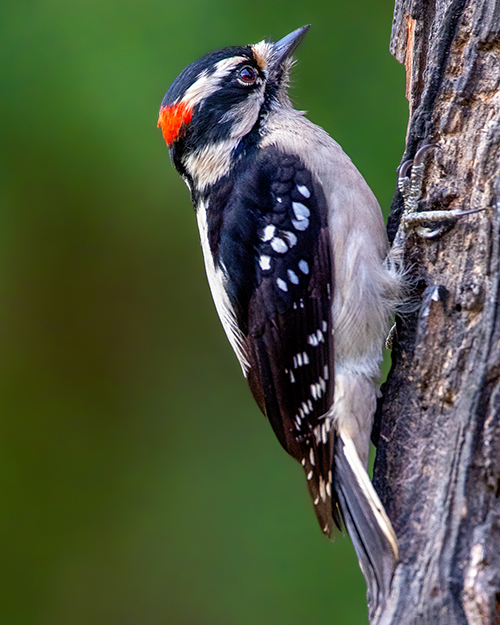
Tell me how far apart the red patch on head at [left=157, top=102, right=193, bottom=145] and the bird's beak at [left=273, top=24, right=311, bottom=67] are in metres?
0.43

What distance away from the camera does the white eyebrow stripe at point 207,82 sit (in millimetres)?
2123

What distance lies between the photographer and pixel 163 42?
2.99 metres

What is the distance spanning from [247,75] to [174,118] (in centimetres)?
32

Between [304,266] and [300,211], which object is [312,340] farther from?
[300,211]

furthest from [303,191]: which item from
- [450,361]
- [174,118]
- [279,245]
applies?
[450,361]

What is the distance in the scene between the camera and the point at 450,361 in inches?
61.6

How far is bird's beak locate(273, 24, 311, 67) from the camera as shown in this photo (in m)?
2.32

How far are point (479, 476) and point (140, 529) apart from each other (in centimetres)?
256

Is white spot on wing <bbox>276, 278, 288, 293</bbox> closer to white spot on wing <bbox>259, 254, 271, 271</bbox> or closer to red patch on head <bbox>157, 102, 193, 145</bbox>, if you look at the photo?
white spot on wing <bbox>259, 254, 271, 271</bbox>

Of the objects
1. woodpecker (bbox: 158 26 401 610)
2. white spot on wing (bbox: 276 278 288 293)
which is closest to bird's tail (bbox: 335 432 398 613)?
woodpecker (bbox: 158 26 401 610)

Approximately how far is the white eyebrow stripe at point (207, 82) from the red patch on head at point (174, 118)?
0.09 ft

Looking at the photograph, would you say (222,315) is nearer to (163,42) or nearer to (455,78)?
(455,78)

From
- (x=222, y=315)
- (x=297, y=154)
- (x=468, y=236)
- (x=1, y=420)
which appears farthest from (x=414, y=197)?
(x=1, y=420)

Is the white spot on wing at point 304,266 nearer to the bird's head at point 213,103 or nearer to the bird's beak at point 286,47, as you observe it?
the bird's head at point 213,103
